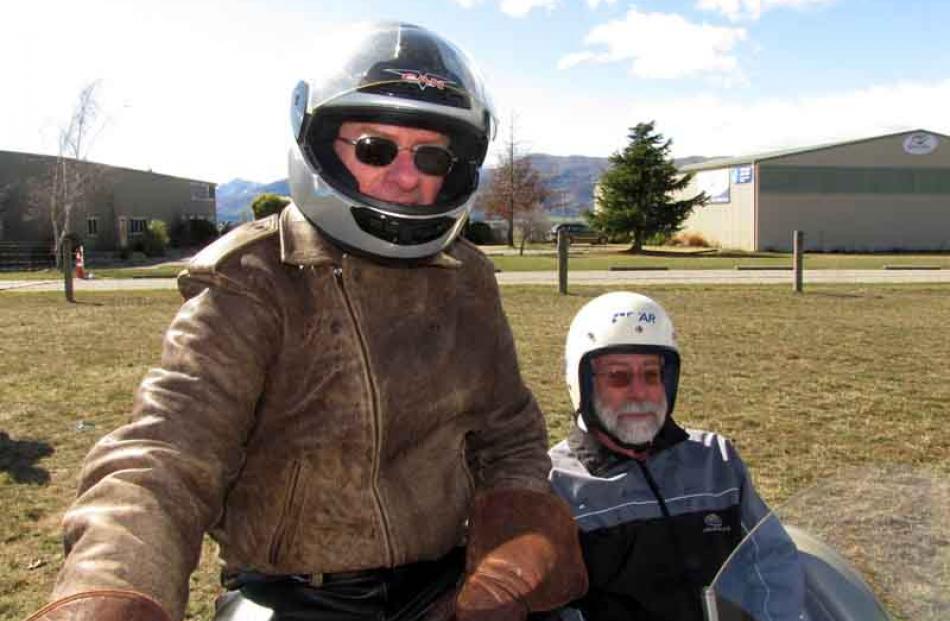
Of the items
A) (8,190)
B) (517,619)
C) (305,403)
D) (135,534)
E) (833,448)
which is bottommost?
(833,448)

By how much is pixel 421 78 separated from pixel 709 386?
663cm


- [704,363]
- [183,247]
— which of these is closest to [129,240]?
[183,247]

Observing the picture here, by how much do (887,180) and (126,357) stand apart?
144 feet

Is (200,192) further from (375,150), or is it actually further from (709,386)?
(375,150)

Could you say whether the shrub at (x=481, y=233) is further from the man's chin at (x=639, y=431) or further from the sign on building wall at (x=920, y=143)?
the man's chin at (x=639, y=431)

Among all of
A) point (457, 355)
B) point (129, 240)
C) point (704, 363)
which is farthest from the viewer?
point (129, 240)

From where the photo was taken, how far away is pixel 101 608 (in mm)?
1291

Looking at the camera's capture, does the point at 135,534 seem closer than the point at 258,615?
Yes

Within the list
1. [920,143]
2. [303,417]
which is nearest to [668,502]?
[303,417]

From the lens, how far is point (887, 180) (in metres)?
44.5

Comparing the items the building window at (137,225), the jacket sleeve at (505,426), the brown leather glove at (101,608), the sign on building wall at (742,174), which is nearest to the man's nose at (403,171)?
the jacket sleeve at (505,426)

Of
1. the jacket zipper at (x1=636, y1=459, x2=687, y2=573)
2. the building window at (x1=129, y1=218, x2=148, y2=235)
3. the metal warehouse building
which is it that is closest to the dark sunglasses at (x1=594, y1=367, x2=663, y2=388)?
the jacket zipper at (x1=636, y1=459, x2=687, y2=573)

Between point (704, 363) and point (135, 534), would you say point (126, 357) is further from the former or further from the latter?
point (135, 534)

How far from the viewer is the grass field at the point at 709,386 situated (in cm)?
501
